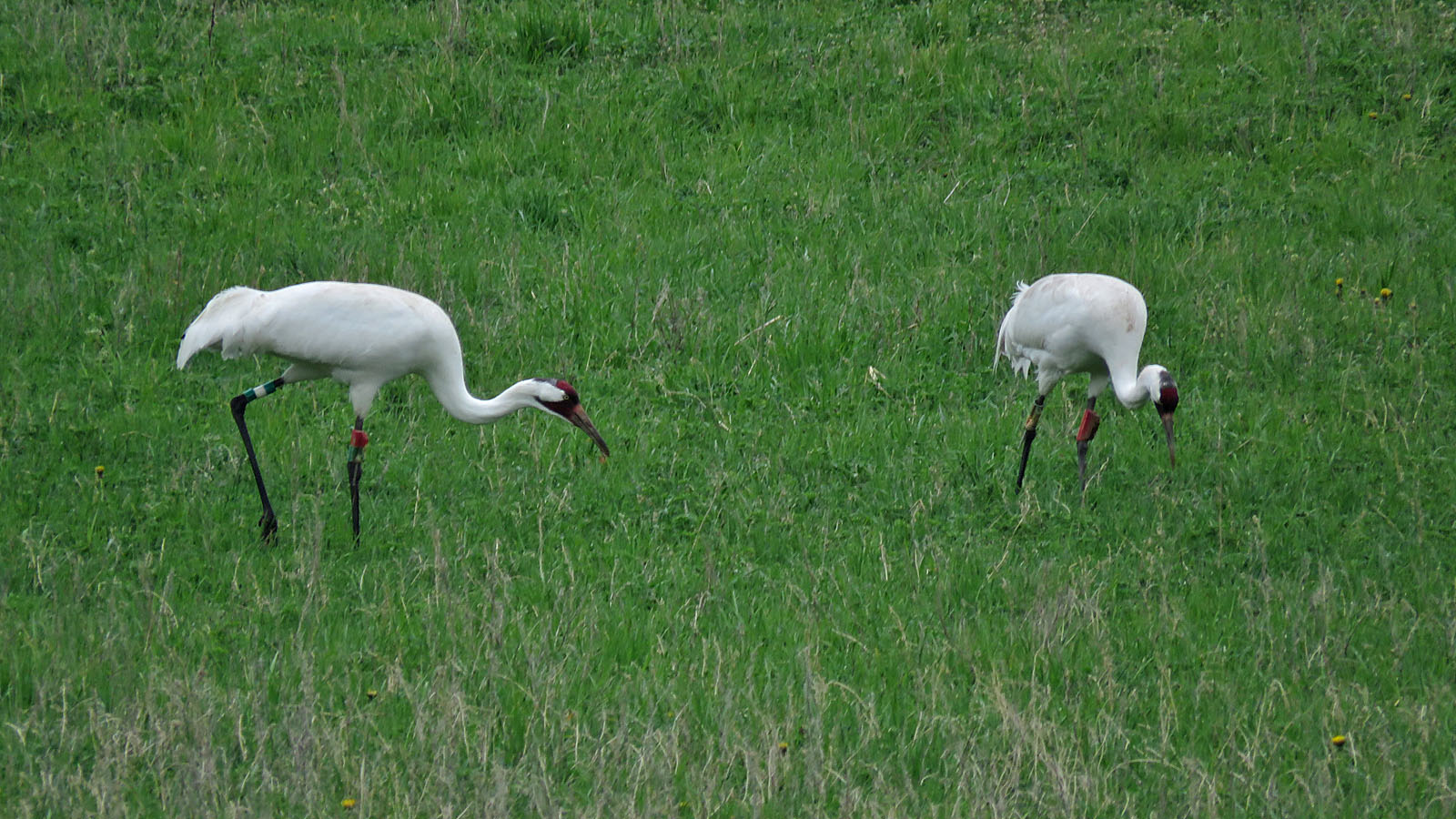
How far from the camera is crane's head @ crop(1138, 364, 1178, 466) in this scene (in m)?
6.79

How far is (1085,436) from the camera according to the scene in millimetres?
7230

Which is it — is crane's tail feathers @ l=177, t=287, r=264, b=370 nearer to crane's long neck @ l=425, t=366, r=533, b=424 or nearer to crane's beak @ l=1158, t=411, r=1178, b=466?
crane's long neck @ l=425, t=366, r=533, b=424

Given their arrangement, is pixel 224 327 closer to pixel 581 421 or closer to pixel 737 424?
pixel 581 421

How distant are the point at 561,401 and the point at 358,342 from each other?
2.96ft

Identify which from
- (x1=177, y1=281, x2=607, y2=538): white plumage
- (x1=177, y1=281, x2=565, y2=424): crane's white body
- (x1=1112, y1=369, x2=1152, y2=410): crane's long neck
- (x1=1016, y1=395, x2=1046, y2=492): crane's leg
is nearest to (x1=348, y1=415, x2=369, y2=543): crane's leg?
(x1=177, y1=281, x2=607, y2=538): white plumage

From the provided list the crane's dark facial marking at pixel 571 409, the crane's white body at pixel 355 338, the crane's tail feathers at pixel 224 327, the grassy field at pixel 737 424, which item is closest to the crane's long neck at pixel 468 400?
the crane's white body at pixel 355 338

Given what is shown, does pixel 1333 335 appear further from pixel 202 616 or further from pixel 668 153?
pixel 202 616

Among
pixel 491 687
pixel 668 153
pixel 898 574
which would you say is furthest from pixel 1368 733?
pixel 668 153

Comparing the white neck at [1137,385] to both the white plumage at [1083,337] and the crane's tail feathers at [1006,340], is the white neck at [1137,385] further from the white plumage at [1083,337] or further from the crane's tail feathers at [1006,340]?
the crane's tail feathers at [1006,340]

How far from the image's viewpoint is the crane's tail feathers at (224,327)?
22.2 feet

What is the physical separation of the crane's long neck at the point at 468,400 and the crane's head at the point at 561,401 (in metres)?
0.08

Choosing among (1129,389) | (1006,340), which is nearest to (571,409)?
(1006,340)

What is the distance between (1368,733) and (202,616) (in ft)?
12.5

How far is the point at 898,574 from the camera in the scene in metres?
6.00
